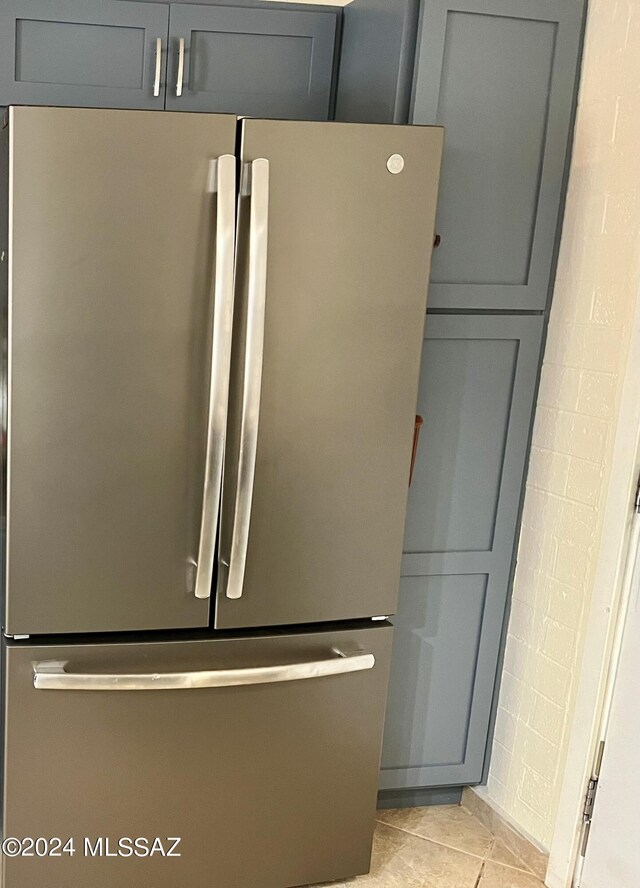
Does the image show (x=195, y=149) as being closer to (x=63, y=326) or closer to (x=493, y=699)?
(x=63, y=326)

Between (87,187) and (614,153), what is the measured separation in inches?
45.5

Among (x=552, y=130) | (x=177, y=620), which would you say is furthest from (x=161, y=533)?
(x=552, y=130)

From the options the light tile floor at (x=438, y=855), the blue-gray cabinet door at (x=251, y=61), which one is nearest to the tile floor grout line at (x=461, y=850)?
the light tile floor at (x=438, y=855)

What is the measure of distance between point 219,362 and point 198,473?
23 centimetres

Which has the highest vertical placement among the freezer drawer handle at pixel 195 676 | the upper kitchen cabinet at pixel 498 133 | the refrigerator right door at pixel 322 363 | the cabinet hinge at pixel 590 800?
the upper kitchen cabinet at pixel 498 133

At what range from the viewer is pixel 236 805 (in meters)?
2.12

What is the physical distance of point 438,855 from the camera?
2.47 meters

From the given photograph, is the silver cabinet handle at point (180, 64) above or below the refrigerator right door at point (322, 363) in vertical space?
above

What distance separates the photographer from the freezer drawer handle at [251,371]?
184 centimetres

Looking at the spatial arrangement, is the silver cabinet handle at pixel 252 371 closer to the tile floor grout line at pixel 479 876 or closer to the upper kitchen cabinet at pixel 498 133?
the upper kitchen cabinet at pixel 498 133

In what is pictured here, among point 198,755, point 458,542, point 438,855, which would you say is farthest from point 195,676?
point 438,855

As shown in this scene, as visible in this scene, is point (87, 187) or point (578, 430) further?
point (578, 430)

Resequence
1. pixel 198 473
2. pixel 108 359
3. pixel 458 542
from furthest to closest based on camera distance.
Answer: pixel 458 542 → pixel 198 473 → pixel 108 359

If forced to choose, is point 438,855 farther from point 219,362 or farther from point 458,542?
point 219,362
